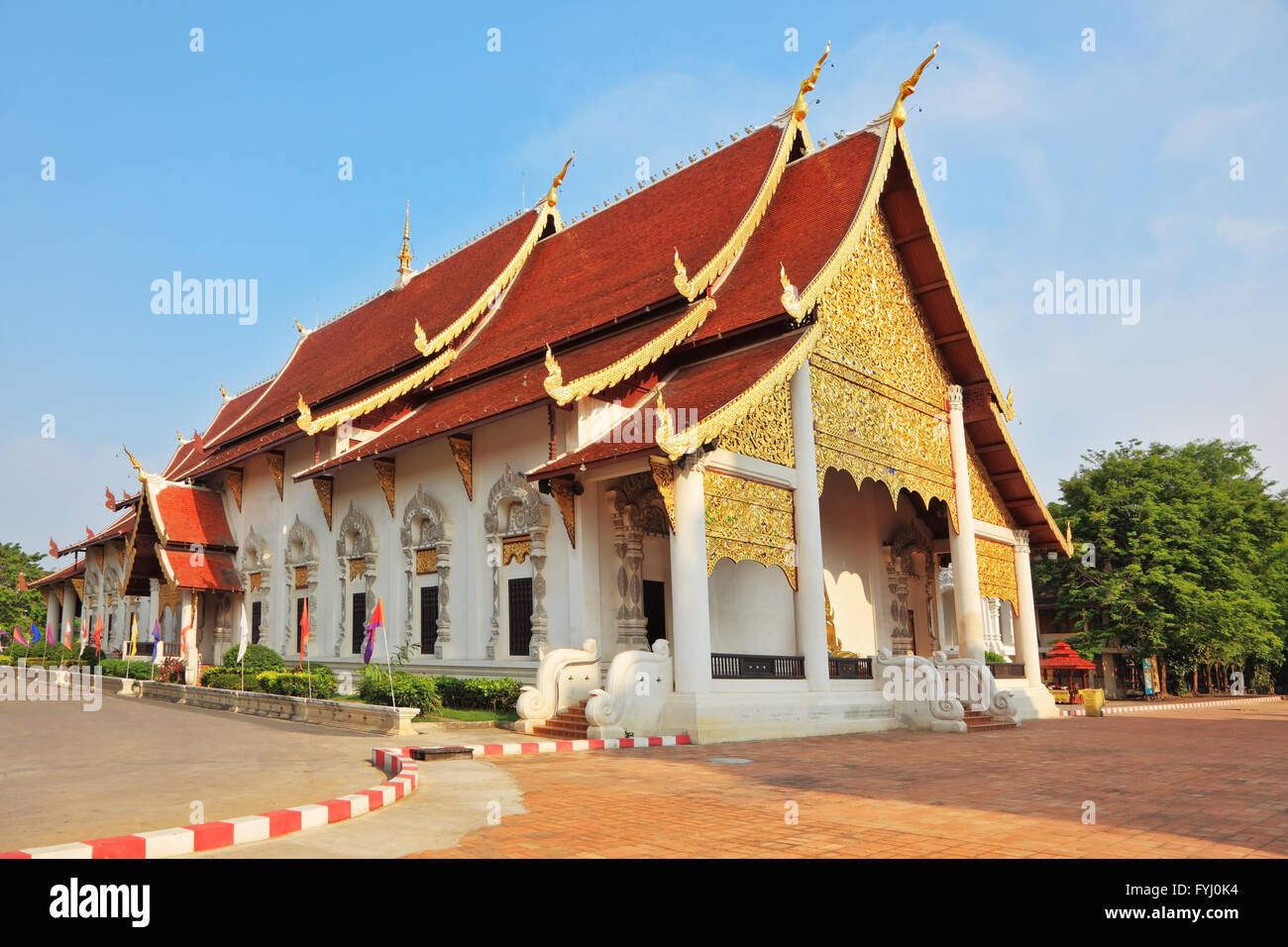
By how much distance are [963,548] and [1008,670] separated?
273cm

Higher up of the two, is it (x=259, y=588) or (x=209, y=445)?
(x=209, y=445)

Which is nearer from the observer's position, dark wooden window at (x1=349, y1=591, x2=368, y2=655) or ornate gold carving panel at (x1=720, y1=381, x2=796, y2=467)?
ornate gold carving panel at (x1=720, y1=381, x2=796, y2=467)

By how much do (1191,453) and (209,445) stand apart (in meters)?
30.8

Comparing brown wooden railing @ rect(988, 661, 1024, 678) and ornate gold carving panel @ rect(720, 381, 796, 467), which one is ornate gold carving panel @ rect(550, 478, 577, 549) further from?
brown wooden railing @ rect(988, 661, 1024, 678)

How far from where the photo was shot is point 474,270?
69.0ft

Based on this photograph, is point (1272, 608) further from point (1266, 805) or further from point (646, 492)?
point (1266, 805)

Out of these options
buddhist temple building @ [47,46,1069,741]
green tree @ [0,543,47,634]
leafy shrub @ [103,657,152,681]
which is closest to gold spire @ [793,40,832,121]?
buddhist temple building @ [47,46,1069,741]

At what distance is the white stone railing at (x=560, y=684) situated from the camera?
1202 centimetres

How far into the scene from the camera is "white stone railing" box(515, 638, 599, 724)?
12.0m

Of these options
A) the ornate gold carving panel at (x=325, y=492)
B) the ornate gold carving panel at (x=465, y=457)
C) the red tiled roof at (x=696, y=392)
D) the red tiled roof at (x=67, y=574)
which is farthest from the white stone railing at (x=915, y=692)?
the red tiled roof at (x=67, y=574)

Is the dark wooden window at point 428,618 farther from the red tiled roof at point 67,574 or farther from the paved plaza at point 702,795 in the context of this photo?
the red tiled roof at point 67,574

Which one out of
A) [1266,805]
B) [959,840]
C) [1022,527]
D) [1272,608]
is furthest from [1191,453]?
[959,840]

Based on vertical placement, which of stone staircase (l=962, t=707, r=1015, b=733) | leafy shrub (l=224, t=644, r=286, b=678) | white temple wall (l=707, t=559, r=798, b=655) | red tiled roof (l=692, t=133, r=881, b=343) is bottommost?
stone staircase (l=962, t=707, r=1015, b=733)

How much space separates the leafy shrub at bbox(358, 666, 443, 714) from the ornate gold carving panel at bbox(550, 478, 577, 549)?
2950 millimetres
